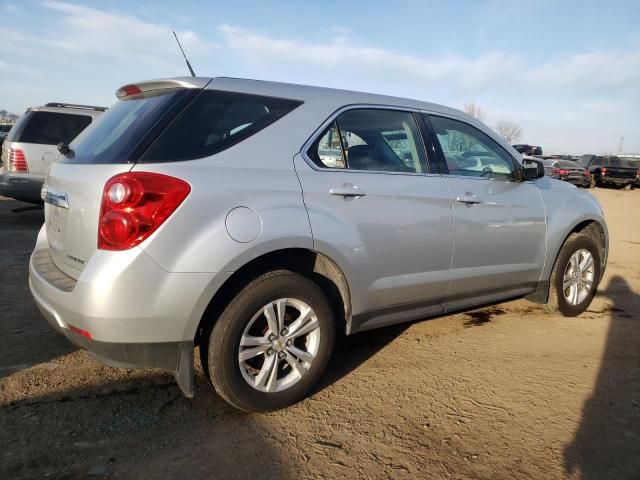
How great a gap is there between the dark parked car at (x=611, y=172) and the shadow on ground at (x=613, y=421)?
80.0ft

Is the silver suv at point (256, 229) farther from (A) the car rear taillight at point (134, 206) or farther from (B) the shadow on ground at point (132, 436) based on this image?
(B) the shadow on ground at point (132, 436)

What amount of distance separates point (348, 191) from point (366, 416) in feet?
4.14

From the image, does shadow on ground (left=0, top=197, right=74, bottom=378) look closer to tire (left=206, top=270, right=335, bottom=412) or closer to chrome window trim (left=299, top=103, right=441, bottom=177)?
tire (left=206, top=270, right=335, bottom=412)

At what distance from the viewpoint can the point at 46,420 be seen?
2564mm

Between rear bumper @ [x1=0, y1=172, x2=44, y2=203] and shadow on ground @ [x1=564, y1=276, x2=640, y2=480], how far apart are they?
7.61 m

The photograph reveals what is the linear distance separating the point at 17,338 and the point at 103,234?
1850 millimetres

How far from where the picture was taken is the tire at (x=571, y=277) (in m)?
→ 4.33

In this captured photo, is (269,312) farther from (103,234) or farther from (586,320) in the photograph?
(586,320)

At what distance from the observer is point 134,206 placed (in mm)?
2268

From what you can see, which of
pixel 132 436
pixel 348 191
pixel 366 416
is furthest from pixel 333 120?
pixel 132 436

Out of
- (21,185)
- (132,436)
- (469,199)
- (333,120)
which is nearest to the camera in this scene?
(132,436)

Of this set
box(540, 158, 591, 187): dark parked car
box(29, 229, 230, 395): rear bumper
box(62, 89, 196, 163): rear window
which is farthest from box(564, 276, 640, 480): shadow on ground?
box(540, 158, 591, 187): dark parked car

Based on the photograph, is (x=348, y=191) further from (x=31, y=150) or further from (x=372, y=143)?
(x=31, y=150)

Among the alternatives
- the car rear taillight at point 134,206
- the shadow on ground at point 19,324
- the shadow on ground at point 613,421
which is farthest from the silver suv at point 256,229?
the shadow on ground at point 613,421
